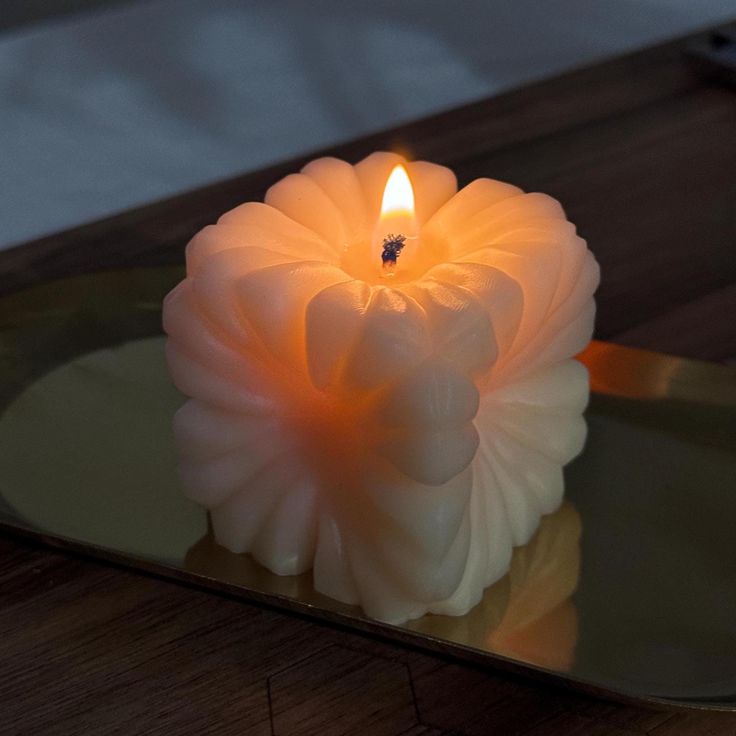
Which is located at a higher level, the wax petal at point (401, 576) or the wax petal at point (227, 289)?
the wax petal at point (227, 289)

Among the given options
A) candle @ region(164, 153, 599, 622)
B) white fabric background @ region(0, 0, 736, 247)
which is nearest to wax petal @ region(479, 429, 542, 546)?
candle @ region(164, 153, 599, 622)

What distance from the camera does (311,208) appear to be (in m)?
0.59

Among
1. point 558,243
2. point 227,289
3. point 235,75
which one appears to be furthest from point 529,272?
point 235,75

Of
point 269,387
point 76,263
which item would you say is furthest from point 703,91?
point 269,387

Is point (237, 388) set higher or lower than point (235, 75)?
higher

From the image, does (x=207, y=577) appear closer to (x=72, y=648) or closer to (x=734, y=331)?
(x=72, y=648)

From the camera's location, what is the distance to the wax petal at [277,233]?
1.85ft

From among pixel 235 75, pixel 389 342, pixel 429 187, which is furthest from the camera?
pixel 235 75

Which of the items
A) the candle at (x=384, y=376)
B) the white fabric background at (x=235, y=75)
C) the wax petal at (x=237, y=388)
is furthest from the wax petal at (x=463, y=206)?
the white fabric background at (x=235, y=75)

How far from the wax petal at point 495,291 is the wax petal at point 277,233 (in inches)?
2.2

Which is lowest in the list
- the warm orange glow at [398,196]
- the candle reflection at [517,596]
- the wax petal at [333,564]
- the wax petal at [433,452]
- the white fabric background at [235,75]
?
the white fabric background at [235,75]

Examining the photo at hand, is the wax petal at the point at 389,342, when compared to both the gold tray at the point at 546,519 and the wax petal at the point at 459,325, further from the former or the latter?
the gold tray at the point at 546,519

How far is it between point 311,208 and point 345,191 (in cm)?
2

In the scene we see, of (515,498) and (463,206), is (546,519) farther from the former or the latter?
(463,206)
